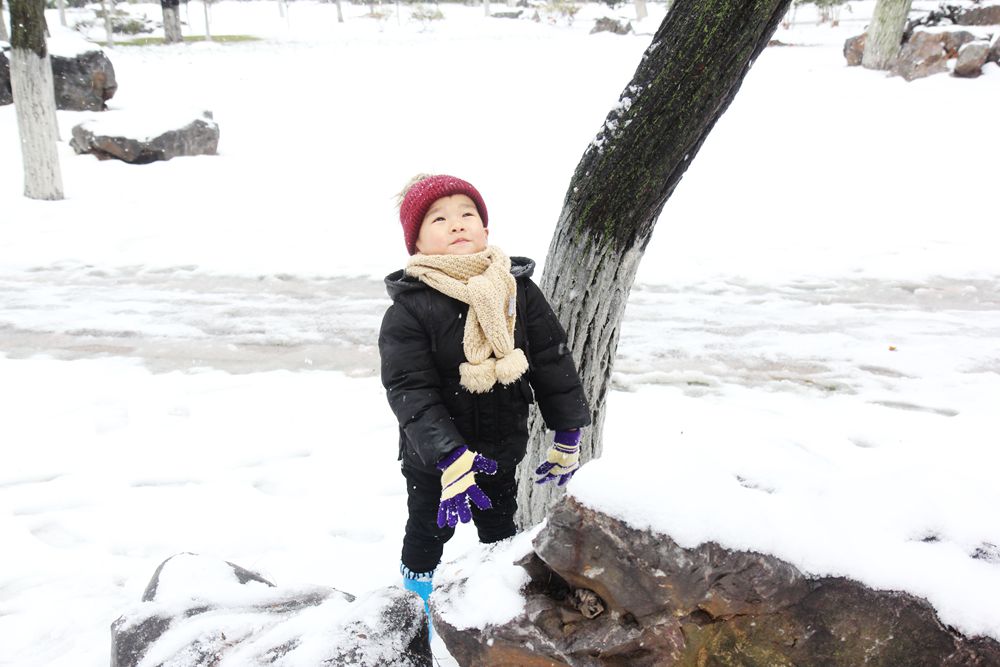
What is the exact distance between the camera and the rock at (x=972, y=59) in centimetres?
1391

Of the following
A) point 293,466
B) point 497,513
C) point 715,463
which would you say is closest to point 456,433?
point 497,513

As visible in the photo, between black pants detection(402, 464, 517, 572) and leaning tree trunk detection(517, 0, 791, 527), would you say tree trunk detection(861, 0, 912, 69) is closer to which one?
leaning tree trunk detection(517, 0, 791, 527)

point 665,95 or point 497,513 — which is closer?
point 665,95

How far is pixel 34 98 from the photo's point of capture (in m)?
9.26

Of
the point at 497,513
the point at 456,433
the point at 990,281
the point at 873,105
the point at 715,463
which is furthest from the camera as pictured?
the point at 873,105

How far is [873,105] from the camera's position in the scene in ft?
45.9

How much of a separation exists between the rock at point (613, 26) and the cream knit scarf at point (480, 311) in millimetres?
24787

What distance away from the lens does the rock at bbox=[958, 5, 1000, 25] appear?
16188 mm

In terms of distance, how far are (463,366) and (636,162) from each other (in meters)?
0.88

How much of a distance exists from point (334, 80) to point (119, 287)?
13.8 m

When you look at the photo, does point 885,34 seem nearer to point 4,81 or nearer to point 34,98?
point 34,98

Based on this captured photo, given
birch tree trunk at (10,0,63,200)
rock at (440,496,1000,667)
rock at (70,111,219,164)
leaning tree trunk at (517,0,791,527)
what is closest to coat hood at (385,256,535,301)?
leaning tree trunk at (517,0,791,527)

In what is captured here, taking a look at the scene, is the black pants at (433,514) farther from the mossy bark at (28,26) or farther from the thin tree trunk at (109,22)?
the thin tree trunk at (109,22)

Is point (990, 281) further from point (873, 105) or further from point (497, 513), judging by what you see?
point (873, 105)
